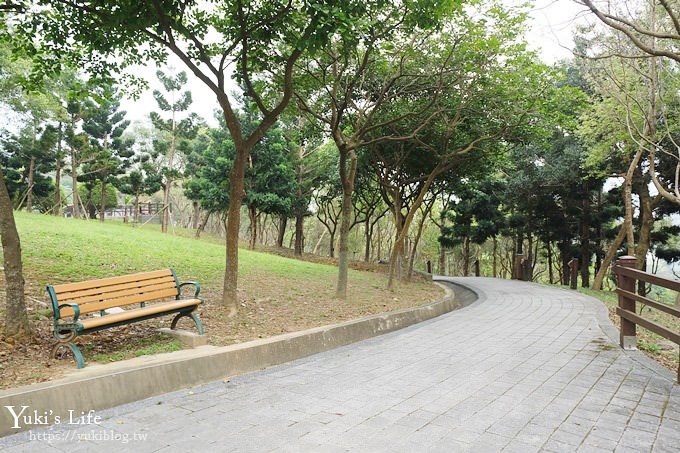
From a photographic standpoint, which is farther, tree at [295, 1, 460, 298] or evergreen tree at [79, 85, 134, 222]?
evergreen tree at [79, 85, 134, 222]

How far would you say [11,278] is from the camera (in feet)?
15.0

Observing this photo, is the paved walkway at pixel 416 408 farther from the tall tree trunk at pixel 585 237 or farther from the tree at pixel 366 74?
the tall tree trunk at pixel 585 237

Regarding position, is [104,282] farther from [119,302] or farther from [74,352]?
[74,352]

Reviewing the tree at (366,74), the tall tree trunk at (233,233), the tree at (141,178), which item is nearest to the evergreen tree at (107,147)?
the tree at (141,178)

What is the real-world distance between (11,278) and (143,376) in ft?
5.94

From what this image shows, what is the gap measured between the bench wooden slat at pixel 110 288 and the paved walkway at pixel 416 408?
56.9 inches

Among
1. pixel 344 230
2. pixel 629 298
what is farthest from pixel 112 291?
pixel 629 298

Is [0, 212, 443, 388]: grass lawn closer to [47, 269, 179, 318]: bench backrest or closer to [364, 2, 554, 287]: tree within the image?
[47, 269, 179, 318]: bench backrest

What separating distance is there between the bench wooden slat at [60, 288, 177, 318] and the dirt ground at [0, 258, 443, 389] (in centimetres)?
44

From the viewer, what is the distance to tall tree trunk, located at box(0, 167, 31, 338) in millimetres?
4547

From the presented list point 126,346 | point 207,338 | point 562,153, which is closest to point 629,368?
point 207,338

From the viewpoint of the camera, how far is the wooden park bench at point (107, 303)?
14.1ft

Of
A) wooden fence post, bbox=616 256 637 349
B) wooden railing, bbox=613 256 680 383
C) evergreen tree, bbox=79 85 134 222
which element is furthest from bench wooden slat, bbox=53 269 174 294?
evergreen tree, bbox=79 85 134 222

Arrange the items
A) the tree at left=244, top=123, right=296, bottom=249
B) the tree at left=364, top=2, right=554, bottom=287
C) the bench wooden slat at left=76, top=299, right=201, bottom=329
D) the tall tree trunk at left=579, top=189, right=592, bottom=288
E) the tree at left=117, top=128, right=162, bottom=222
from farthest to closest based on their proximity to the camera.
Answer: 1. the tree at left=117, top=128, right=162, bottom=222
2. the tall tree trunk at left=579, top=189, right=592, bottom=288
3. the tree at left=244, top=123, right=296, bottom=249
4. the tree at left=364, top=2, right=554, bottom=287
5. the bench wooden slat at left=76, top=299, right=201, bottom=329
